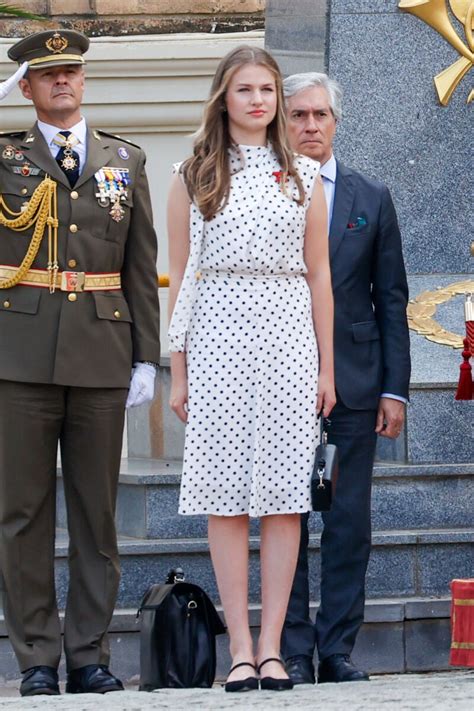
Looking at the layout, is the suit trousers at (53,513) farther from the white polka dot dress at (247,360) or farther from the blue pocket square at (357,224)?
the blue pocket square at (357,224)

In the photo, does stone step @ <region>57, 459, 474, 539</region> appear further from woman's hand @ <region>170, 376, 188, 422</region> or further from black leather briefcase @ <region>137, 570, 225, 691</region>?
woman's hand @ <region>170, 376, 188, 422</region>

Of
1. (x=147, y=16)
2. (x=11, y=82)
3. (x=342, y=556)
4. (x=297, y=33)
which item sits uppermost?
(x=147, y=16)

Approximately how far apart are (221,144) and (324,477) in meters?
0.97

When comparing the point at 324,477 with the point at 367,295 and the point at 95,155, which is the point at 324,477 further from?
the point at 95,155

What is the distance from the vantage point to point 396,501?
6.96 meters

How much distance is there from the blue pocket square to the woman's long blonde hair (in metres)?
0.50

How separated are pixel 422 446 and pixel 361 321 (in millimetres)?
1095

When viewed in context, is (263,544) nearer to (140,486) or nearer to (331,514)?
(331,514)

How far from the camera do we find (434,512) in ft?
22.8

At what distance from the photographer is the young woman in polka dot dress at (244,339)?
5.54 metres

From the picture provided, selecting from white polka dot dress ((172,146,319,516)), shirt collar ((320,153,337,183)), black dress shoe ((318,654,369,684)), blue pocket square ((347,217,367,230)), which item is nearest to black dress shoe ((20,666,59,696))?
white polka dot dress ((172,146,319,516))

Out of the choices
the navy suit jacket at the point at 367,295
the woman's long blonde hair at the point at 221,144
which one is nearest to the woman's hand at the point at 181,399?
the woman's long blonde hair at the point at 221,144

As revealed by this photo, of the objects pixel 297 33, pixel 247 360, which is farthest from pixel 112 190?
pixel 297 33

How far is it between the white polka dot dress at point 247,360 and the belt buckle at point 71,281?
18.3 inches
